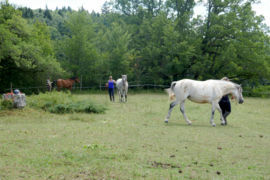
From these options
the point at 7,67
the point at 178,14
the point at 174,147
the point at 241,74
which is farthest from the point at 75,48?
the point at 174,147

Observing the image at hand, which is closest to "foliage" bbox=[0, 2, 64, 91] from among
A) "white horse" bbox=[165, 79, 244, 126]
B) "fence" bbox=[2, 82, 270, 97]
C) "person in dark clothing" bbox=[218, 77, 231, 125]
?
"fence" bbox=[2, 82, 270, 97]

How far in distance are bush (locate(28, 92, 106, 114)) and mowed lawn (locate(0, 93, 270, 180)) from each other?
177cm

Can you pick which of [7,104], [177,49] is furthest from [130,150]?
[177,49]

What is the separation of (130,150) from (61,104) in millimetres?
6985

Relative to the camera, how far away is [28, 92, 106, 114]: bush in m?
12.5

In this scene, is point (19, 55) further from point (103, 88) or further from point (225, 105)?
point (225, 105)

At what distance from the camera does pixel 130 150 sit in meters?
6.46

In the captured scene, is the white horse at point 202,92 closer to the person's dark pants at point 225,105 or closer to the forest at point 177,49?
the person's dark pants at point 225,105

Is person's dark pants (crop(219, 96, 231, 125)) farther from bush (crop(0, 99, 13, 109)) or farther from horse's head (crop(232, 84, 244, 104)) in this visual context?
bush (crop(0, 99, 13, 109))

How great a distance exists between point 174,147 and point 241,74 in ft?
92.5

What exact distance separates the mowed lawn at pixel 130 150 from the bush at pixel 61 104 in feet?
5.81

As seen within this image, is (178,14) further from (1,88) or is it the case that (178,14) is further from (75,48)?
(1,88)

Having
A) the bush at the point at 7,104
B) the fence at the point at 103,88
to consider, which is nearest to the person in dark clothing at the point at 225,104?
the bush at the point at 7,104

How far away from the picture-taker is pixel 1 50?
22203 mm
